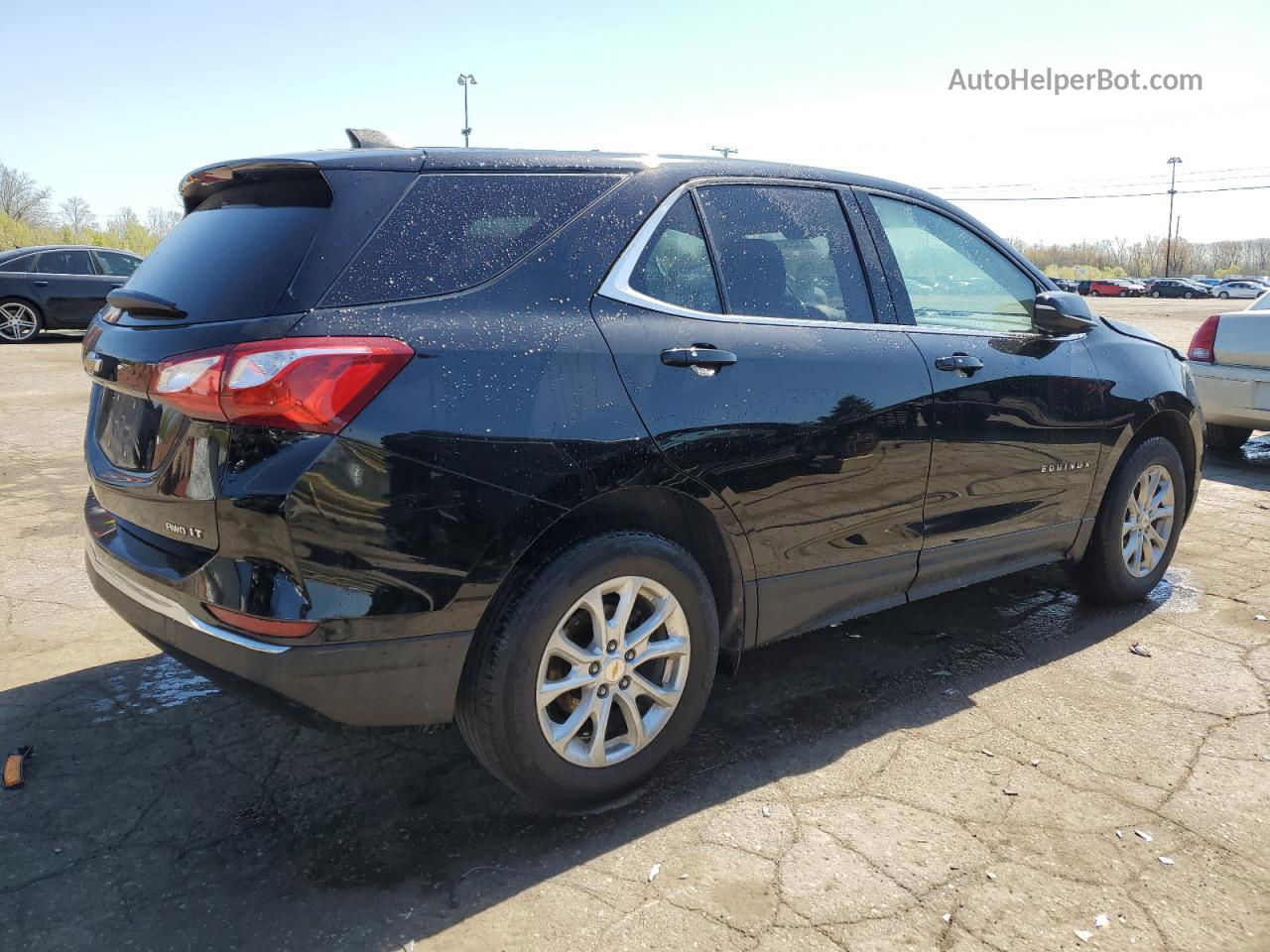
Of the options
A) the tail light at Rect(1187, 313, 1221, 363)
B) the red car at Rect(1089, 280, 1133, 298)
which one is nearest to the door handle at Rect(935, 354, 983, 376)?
the tail light at Rect(1187, 313, 1221, 363)

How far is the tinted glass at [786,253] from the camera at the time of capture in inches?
120

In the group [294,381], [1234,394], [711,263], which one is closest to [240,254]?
[294,381]

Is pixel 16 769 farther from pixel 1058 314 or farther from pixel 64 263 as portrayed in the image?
pixel 64 263

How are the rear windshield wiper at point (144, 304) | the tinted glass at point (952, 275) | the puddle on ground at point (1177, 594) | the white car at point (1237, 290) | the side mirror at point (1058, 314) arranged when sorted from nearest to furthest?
the rear windshield wiper at point (144, 304)
the tinted glass at point (952, 275)
the side mirror at point (1058, 314)
the puddle on ground at point (1177, 594)
the white car at point (1237, 290)

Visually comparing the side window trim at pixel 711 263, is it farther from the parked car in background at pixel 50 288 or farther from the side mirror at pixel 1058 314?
the parked car in background at pixel 50 288

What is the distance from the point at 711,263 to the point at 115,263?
1608 cm

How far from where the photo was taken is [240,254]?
2.52 m

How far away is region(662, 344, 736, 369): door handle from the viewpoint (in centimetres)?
274

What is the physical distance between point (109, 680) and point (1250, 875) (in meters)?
3.62

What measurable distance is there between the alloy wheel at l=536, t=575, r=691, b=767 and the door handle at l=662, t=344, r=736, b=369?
2.00 ft

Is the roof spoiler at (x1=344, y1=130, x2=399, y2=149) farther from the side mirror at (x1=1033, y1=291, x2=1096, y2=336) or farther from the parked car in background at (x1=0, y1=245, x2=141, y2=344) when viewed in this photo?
the parked car in background at (x1=0, y1=245, x2=141, y2=344)

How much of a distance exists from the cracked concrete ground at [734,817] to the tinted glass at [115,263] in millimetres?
13882

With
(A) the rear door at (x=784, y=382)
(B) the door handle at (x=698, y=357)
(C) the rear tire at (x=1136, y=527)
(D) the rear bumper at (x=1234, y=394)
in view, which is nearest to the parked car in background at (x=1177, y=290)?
(D) the rear bumper at (x=1234, y=394)

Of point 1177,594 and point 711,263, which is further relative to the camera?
point 1177,594
